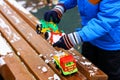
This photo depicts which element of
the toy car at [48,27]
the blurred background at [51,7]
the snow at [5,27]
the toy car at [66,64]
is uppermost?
the toy car at [48,27]

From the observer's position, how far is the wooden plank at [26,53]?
1.88m

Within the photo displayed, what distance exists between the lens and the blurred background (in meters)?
3.62

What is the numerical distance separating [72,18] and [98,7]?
194cm

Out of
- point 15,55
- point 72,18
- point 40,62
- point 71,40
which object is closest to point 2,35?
point 15,55

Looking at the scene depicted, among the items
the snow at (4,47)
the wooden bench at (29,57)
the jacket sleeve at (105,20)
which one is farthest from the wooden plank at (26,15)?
the jacket sleeve at (105,20)

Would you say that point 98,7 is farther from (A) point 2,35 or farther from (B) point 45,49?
(A) point 2,35

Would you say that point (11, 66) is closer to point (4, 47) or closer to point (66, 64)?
point (4, 47)

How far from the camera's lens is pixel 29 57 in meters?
2.05

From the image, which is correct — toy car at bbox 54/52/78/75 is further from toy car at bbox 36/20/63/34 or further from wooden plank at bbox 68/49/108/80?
toy car at bbox 36/20/63/34

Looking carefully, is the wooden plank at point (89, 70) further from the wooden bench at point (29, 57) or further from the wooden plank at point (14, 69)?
the wooden plank at point (14, 69)

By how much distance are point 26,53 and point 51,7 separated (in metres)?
2.08

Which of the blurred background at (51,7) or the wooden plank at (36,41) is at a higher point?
the wooden plank at (36,41)

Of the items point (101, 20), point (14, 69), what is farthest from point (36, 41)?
point (101, 20)

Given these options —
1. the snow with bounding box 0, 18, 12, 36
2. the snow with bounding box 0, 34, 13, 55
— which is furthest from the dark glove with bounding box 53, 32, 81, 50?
the snow with bounding box 0, 18, 12, 36
